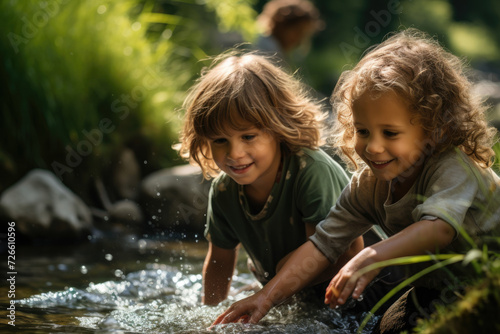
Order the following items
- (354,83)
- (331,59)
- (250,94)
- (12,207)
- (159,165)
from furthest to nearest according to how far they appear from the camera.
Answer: (331,59) < (159,165) < (12,207) < (250,94) < (354,83)

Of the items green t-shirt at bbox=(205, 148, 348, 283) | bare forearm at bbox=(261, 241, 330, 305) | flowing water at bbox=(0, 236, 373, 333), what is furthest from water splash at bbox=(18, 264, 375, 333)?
green t-shirt at bbox=(205, 148, 348, 283)

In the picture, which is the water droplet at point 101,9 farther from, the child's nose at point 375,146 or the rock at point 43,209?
the child's nose at point 375,146

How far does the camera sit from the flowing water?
2213 mm

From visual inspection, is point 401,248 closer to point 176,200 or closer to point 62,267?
point 62,267

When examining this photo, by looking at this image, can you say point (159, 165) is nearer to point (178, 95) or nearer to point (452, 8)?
point (178, 95)

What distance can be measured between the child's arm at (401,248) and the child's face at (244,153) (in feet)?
2.51

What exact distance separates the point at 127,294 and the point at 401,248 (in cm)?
165

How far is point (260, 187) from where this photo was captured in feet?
8.39

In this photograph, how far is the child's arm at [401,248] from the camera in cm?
168

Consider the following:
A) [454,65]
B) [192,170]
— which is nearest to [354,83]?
[454,65]

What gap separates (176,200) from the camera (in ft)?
16.5

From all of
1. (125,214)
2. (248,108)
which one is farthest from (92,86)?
(248,108)

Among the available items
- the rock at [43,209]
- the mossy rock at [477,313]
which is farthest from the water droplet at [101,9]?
the mossy rock at [477,313]

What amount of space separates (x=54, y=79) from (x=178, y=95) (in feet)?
4.28
